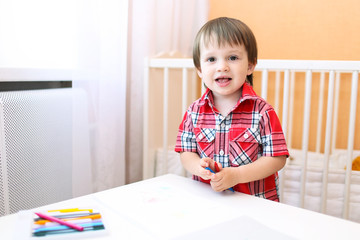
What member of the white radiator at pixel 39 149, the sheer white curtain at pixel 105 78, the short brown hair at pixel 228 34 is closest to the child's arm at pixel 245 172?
the short brown hair at pixel 228 34

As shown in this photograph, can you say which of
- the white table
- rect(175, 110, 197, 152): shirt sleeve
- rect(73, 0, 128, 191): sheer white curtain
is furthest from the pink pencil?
rect(73, 0, 128, 191): sheer white curtain

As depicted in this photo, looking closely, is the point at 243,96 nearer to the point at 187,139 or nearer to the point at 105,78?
the point at 187,139

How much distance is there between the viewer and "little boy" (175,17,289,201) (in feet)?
2.81

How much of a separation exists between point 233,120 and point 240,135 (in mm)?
A: 41

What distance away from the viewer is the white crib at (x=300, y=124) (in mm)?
1354

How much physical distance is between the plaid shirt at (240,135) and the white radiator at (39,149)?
1.34 feet

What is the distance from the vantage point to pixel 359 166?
1642 millimetres

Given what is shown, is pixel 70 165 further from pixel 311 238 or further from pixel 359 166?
pixel 359 166

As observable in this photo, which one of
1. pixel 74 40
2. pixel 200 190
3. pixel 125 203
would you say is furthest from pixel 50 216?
pixel 74 40

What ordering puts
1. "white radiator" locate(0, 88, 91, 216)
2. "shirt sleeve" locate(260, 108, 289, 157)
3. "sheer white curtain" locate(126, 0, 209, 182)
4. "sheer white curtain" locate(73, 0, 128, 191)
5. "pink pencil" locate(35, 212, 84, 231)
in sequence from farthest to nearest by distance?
"sheer white curtain" locate(126, 0, 209, 182), "sheer white curtain" locate(73, 0, 128, 191), "white radiator" locate(0, 88, 91, 216), "shirt sleeve" locate(260, 108, 289, 157), "pink pencil" locate(35, 212, 84, 231)

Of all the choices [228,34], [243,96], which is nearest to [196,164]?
[243,96]

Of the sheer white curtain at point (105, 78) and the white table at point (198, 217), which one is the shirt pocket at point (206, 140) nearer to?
the white table at point (198, 217)

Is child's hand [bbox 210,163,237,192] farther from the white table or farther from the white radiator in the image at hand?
the white radiator

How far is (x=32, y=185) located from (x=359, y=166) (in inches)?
53.1
